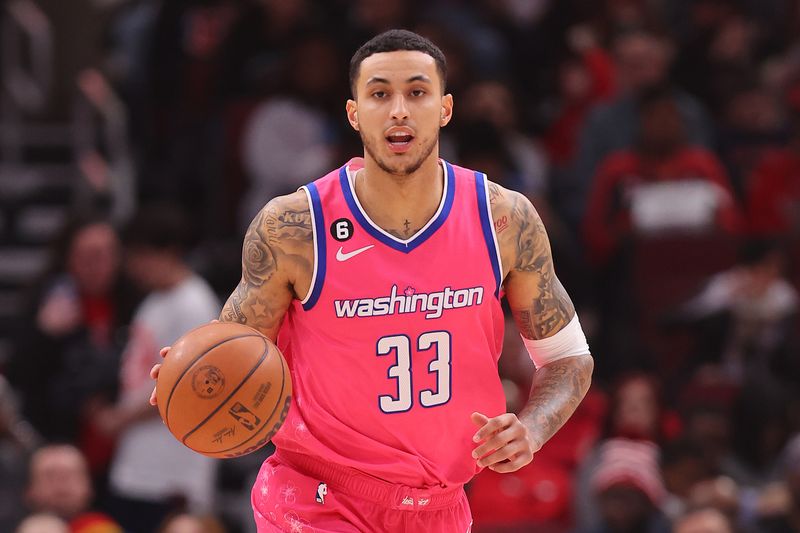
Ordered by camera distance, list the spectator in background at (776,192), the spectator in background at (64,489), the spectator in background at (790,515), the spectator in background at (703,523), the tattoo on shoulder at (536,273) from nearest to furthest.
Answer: the tattoo on shoulder at (536,273) < the spectator in background at (703,523) < the spectator in background at (790,515) < the spectator in background at (64,489) < the spectator in background at (776,192)

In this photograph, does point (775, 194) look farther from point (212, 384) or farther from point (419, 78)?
point (212, 384)

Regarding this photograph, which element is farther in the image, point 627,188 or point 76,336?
point 627,188

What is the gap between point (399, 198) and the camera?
487 cm

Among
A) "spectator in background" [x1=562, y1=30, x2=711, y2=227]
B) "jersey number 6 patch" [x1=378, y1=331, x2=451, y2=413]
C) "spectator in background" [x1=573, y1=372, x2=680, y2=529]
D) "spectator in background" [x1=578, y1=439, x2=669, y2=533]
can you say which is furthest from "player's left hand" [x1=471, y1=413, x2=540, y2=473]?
"spectator in background" [x1=562, y1=30, x2=711, y2=227]

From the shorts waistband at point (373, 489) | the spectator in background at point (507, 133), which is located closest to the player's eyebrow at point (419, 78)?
the shorts waistband at point (373, 489)

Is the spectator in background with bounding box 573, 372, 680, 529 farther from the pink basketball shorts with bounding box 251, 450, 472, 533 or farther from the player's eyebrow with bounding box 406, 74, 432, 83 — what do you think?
the player's eyebrow with bounding box 406, 74, 432, 83

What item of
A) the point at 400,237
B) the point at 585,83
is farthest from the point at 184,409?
the point at 585,83

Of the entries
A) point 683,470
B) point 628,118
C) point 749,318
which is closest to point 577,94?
point 628,118

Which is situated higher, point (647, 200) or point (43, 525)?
point (647, 200)

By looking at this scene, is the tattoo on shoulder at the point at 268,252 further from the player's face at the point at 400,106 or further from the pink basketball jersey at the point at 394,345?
the player's face at the point at 400,106

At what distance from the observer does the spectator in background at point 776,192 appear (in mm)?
10445

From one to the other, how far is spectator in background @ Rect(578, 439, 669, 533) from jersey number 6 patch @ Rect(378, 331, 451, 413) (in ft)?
11.8

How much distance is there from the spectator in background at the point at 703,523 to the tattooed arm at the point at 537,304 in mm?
2814

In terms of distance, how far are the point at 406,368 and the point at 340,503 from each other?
0.51 meters
